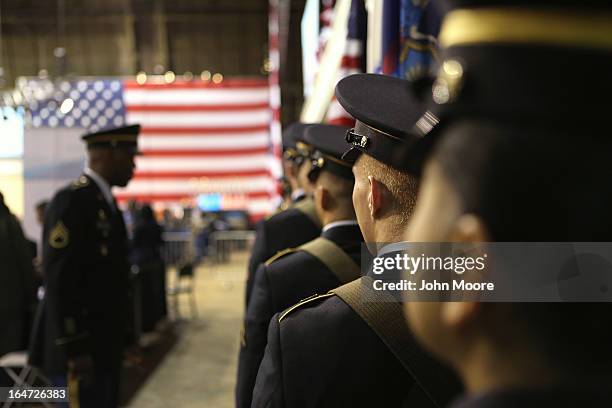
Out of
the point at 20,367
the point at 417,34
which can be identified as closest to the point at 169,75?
the point at 20,367

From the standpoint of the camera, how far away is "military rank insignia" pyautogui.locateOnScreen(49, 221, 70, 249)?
2.61m

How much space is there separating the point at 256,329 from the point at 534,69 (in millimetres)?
1502

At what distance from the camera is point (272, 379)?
3.58 ft

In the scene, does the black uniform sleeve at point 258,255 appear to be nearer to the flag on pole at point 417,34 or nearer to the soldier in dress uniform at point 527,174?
the flag on pole at point 417,34

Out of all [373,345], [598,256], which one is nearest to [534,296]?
[598,256]

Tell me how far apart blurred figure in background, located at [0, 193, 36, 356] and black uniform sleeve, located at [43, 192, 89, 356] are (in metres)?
0.16

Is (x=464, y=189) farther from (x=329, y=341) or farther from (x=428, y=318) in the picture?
(x=329, y=341)

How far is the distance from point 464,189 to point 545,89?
9cm

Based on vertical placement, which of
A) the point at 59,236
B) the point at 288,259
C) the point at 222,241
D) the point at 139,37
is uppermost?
the point at 139,37

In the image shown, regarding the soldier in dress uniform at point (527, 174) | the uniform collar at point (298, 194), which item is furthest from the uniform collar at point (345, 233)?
the uniform collar at point (298, 194)

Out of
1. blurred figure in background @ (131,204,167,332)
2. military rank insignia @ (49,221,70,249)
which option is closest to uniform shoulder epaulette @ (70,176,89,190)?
military rank insignia @ (49,221,70,249)

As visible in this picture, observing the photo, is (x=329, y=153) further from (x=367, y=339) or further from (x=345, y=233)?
(x=367, y=339)

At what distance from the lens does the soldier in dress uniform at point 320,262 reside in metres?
1.74

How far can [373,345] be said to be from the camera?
1.04m
